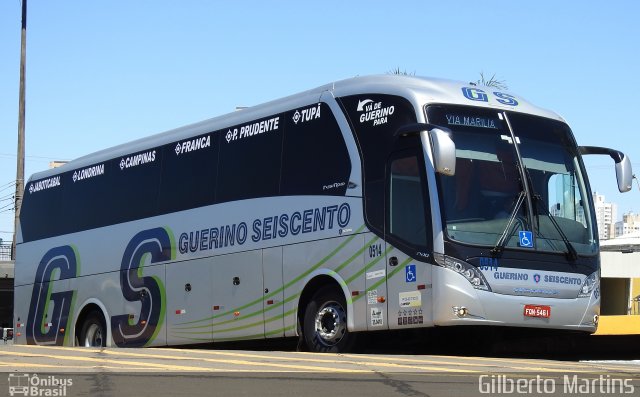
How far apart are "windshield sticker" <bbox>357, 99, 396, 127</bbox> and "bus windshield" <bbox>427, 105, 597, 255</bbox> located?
66 centimetres

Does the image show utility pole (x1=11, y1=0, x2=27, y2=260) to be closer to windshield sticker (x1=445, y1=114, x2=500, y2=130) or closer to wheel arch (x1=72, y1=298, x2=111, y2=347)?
wheel arch (x1=72, y1=298, x2=111, y2=347)

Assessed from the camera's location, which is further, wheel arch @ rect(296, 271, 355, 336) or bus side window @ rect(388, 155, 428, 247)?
wheel arch @ rect(296, 271, 355, 336)

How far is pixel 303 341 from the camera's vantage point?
16.2 m

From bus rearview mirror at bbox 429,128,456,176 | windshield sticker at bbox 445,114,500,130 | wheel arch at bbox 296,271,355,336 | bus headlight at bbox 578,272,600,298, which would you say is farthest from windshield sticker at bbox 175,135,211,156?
bus headlight at bbox 578,272,600,298

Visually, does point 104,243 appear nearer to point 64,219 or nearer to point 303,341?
point 64,219

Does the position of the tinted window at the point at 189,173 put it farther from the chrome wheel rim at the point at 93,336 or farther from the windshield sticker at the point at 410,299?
the windshield sticker at the point at 410,299

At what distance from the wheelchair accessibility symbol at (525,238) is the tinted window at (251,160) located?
3839 millimetres

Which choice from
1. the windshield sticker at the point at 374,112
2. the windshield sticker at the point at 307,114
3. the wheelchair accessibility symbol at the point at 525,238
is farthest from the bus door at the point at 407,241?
the windshield sticker at the point at 307,114

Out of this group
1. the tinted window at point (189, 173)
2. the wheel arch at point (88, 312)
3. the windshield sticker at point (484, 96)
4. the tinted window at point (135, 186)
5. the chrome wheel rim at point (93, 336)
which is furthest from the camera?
the chrome wheel rim at point (93, 336)

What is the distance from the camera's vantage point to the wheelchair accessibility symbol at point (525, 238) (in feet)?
47.5

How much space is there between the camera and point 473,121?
14984 millimetres

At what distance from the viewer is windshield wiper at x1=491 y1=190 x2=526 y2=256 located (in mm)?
14203

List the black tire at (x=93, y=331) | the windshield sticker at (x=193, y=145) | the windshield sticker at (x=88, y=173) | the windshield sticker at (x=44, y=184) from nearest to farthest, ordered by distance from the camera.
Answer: the windshield sticker at (x=193, y=145) → the black tire at (x=93, y=331) → the windshield sticker at (x=88, y=173) → the windshield sticker at (x=44, y=184)

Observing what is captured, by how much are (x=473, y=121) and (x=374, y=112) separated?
1276mm
